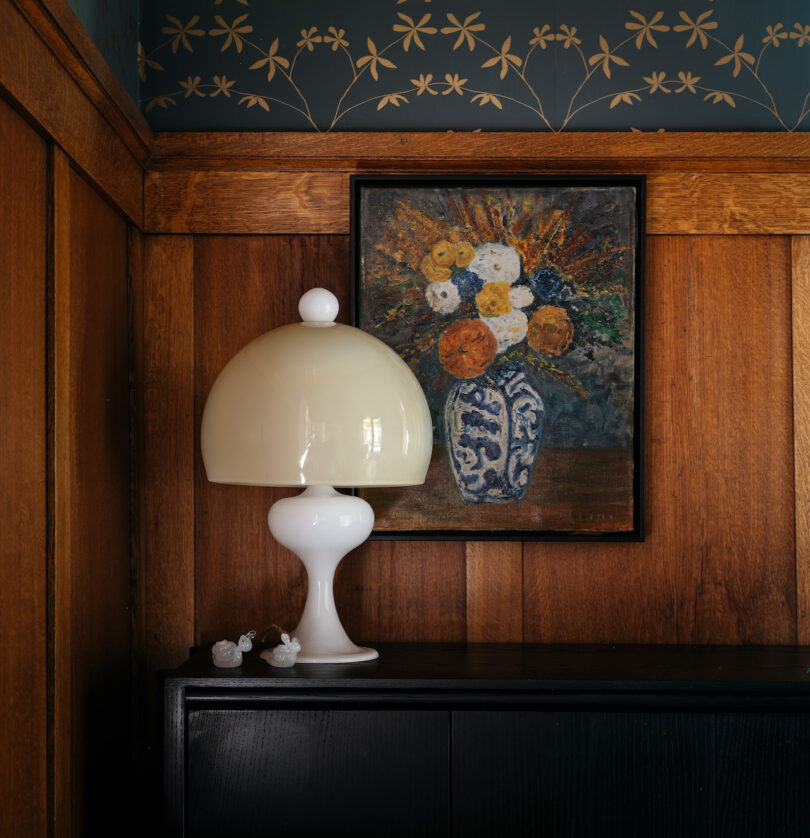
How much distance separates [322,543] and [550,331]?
672 mm

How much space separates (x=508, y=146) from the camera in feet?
6.18

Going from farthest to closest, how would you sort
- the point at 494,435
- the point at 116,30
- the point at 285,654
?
1. the point at 494,435
2. the point at 116,30
3. the point at 285,654

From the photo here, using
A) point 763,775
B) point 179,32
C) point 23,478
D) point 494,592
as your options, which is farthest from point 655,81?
point 23,478

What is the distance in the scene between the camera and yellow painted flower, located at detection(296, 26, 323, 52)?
1.91 meters

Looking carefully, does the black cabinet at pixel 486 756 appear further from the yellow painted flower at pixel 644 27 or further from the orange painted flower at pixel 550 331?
the yellow painted flower at pixel 644 27

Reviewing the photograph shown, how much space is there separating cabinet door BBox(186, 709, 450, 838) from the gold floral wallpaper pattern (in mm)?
1220

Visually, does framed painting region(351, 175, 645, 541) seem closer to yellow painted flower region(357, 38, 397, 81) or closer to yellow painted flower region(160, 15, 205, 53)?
yellow painted flower region(357, 38, 397, 81)

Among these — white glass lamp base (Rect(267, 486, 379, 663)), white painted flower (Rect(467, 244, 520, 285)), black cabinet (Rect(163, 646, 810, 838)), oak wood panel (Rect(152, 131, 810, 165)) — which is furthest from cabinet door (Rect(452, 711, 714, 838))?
oak wood panel (Rect(152, 131, 810, 165))

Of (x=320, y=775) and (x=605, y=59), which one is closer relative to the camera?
(x=320, y=775)

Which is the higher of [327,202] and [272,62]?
[272,62]

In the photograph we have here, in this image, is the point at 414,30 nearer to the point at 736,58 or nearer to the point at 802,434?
the point at 736,58

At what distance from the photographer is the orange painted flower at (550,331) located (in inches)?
73.9

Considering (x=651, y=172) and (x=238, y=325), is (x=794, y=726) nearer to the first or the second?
(x=651, y=172)

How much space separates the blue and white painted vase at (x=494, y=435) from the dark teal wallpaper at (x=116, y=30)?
0.92 metres
